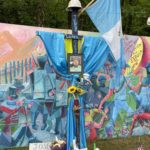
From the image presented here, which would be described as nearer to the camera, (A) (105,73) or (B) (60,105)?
(B) (60,105)

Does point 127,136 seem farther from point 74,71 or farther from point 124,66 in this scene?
point 74,71

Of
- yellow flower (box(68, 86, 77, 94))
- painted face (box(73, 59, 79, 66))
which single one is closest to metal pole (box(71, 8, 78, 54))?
painted face (box(73, 59, 79, 66))

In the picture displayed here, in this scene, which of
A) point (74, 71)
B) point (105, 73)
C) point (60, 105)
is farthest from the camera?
point (105, 73)

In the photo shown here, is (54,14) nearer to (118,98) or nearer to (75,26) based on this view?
(118,98)

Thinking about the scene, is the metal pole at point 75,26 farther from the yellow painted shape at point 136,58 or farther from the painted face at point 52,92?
the yellow painted shape at point 136,58

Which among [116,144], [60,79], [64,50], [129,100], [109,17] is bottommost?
[116,144]

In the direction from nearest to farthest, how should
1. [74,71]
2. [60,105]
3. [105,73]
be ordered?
[74,71] < [60,105] < [105,73]

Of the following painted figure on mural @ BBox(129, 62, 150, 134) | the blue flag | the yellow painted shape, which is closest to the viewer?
the blue flag

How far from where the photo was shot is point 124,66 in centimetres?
884

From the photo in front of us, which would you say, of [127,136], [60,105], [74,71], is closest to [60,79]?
[60,105]

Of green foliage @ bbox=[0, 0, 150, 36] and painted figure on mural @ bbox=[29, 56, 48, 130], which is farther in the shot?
green foliage @ bbox=[0, 0, 150, 36]

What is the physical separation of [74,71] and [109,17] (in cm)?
120

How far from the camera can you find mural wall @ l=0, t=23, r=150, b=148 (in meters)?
7.36

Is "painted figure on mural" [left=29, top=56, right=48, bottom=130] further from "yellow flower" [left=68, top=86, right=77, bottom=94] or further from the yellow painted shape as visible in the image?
the yellow painted shape
